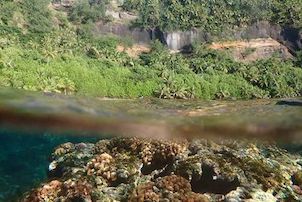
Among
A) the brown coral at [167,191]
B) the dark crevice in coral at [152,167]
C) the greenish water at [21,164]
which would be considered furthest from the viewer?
the dark crevice in coral at [152,167]

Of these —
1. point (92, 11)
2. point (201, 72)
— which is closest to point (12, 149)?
point (201, 72)

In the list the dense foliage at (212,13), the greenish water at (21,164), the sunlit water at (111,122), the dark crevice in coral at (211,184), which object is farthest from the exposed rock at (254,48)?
the dark crevice in coral at (211,184)

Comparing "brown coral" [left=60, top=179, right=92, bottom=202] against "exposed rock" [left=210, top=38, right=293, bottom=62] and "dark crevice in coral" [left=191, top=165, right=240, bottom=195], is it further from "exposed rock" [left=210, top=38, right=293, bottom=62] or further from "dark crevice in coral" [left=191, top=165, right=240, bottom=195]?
"exposed rock" [left=210, top=38, right=293, bottom=62]

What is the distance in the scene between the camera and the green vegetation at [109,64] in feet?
122

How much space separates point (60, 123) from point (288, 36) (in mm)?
57610

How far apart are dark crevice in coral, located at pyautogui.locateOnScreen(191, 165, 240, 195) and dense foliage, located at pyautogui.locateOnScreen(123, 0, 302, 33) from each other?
54.3 m

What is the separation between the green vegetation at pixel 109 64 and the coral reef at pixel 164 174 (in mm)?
22997

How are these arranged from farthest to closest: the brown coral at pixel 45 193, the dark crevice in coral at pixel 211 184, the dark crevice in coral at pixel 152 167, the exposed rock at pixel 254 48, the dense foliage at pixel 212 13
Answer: the dense foliage at pixel 212 13
the exposed rock at pixel 254 48
the dark crevice in coral at pixel 152 167
the dark crevice in coral at pixel 211 184
the brown coral at pixel 45 193

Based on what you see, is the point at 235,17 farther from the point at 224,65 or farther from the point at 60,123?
the point at 60,123

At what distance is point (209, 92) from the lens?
42.9 metres

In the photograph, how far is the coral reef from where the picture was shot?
25.7 ft

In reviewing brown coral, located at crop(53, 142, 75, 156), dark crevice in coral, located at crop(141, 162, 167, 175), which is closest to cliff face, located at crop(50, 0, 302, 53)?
brown coral, located at crop(53, 142, 75, 156)

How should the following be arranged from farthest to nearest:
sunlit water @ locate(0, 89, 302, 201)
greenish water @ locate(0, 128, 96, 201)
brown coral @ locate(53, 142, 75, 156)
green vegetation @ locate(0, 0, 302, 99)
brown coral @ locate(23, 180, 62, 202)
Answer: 1. green vegetation @ locate(0, 0, 302, 99)
2. sunlit water @ locate(0, 89, 302, 201)
3. brown coral @ locate(53, 142, 75, 156)
4. greenish water @ locate(0, 128, 96, 201)
5. brown coral @ locate(23, 180, 62, 202)

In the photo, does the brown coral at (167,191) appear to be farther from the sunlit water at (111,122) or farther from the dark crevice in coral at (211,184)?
the sunlit water at (111,122)
